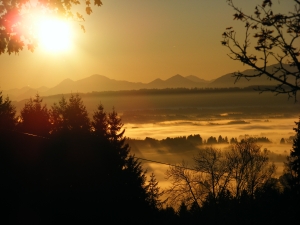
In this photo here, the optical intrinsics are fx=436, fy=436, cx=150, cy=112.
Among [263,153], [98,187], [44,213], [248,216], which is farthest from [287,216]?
[44,213]

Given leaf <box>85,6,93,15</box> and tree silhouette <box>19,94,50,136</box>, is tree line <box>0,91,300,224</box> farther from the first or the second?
leaf <box>85,6,93,15</box>

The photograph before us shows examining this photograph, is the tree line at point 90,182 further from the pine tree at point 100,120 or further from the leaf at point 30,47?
the leaf at point 30,47

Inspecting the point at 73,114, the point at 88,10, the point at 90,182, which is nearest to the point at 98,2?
the point at 88,10

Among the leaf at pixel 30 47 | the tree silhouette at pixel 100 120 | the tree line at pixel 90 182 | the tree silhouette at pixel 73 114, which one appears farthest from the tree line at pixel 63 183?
the tree silhouette at pixel 100 120

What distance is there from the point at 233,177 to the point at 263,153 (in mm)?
6272

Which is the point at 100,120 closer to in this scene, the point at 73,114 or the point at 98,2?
the point at 73,114

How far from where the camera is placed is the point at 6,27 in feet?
31.8

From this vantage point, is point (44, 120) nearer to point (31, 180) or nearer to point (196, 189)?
point (196, 189)

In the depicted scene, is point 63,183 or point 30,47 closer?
point 30,47

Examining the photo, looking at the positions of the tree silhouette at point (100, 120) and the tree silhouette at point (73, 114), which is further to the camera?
the tree silhouette at point (100, 120)

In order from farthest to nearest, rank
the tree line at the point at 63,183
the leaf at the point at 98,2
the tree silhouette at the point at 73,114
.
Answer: the tree silhouette at the point at 73,114 → the tree line at the point at 63,183 → the leaf at the point at 98,2

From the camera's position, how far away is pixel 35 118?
3506cm

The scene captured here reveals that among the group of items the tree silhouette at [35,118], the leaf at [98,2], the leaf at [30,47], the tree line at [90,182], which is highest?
the leaf at [98,2]

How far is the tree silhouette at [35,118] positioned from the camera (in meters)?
33.0
